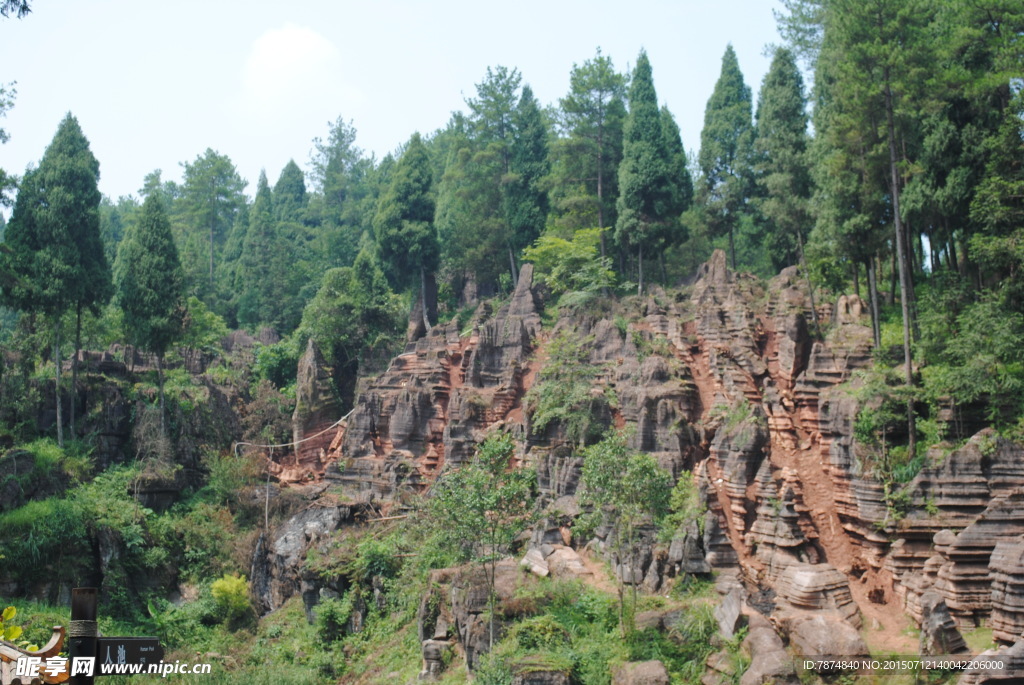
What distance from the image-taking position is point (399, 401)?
2855 cm

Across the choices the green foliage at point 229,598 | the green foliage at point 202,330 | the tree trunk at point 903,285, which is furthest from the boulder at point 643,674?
the green foliage at point 202,330

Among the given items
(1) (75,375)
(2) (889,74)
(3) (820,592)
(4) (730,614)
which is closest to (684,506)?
(4) (730,614)

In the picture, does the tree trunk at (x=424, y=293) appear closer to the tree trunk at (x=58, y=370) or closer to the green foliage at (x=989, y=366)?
the tree trunk at (x=58, y=370)

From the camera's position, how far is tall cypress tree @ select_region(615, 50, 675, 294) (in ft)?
104

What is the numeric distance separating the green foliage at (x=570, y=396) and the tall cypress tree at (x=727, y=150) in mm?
11261

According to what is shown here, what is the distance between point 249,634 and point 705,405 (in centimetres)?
1435

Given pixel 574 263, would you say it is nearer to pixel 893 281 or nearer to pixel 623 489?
pixel 893 281

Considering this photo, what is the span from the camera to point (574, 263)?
30.2 m

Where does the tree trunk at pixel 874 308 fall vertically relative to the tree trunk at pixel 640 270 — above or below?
below

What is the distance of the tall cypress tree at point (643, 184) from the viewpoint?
1243 inches

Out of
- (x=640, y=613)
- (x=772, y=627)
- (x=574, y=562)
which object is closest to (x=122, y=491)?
(x=574, y=562)

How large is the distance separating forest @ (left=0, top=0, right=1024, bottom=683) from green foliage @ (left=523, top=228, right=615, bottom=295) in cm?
12

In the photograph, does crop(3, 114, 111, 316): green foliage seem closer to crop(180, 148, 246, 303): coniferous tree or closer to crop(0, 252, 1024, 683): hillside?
crop(0, 252, 1024, 683): hillside

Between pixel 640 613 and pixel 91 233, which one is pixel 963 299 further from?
pixel 91 233
